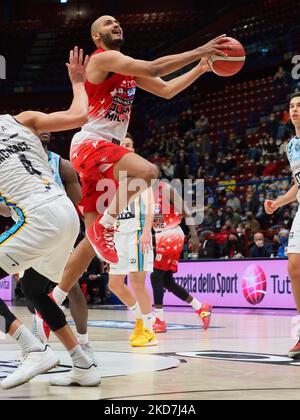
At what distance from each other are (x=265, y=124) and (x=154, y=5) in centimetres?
968

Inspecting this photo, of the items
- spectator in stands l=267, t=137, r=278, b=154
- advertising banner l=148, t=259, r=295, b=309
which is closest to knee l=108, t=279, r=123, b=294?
advertising banner l=148, t=259, r=295, b=309

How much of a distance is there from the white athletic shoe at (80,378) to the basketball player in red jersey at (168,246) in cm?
423

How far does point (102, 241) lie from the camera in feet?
16.2

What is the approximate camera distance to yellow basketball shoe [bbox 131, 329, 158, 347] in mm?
6477

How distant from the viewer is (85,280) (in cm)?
1538

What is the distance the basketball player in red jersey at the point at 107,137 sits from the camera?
483cm

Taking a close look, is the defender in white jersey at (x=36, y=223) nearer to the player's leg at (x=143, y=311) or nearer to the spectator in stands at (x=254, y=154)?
the player's leg at (x=143, y=311)

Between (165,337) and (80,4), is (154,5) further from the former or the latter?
(165,337)

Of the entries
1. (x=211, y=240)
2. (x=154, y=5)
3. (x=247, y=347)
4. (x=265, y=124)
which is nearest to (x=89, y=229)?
(x=247, y=347)

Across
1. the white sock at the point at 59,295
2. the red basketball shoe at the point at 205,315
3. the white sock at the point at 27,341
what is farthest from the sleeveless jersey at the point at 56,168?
the red basketball shoe at the point at 205,315

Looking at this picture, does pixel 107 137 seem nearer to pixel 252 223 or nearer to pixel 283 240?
pixel 283 240

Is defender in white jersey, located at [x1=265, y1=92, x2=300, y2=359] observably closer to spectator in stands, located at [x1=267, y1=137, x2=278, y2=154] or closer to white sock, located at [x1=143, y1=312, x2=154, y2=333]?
white sock, located at [x1=143, y1=312, x2=154, y2=333]
